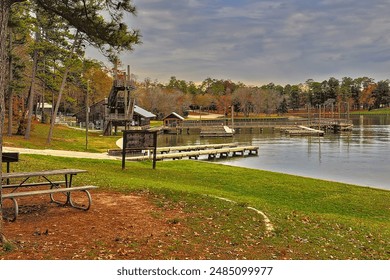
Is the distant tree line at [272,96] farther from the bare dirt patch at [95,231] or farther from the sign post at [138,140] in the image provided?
the bare dirt patch at [95,231]

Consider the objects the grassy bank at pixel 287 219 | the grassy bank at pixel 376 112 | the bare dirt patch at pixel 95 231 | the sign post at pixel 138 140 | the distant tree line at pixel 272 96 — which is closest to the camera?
the bare dirt patch at pixel 95 231

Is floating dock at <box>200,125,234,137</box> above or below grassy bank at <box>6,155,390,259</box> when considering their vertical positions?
above

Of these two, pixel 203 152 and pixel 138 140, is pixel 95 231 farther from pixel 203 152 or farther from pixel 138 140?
pixel 203 152

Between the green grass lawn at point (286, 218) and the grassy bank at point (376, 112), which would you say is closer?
the green grass lawn at point (286, 218)

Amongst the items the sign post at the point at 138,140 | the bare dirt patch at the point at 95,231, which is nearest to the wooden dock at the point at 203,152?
the sign post at the point at 138,140

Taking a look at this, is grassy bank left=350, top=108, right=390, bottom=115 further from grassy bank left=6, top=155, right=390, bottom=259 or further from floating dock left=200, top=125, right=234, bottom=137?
grassy bank left=6, top=155, right=390, bottom=259

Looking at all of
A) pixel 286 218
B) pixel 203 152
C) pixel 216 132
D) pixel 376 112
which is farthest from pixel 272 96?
pixel 286 218

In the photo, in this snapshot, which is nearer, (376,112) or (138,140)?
(138,140)

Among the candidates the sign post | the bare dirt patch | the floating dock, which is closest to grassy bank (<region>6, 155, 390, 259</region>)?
the bare dirt patch

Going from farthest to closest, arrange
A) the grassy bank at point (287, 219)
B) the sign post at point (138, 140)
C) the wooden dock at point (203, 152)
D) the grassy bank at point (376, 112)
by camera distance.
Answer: the grassy bank at point (376, 112), the wooden dock at point (203, 152), the sign post at point (138, 140), the grassy bank at point (287, 219)

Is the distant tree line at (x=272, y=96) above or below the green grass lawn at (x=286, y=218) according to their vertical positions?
above

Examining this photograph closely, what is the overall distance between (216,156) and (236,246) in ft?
100

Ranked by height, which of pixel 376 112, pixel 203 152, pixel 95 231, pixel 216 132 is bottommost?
pixel 203 152

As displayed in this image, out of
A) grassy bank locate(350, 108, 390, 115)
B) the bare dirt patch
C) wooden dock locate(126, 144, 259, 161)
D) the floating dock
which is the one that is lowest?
wooden dock locate(126, 144, 259, 161)
